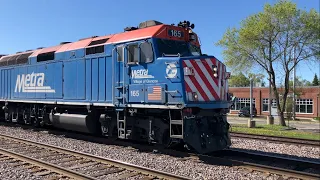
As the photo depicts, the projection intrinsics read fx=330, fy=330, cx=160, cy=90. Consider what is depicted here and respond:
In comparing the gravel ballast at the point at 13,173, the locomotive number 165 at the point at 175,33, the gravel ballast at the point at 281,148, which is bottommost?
the gravel ballast at the point at 281,148

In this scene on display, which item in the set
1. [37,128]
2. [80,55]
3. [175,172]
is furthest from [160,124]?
[37,128]

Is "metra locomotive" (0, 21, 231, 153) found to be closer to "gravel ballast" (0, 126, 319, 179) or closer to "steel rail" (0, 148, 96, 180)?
"gravel ballast" (0, 126, 319, 179)

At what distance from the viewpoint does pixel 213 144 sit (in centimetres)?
970

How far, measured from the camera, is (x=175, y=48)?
10758mm

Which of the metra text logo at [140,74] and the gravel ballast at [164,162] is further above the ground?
the metra text logo at [140,74]

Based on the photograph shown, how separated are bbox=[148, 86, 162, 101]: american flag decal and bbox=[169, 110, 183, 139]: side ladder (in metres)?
0.60

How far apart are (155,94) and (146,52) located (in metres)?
1.42

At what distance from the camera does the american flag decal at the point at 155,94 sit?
9.87 m

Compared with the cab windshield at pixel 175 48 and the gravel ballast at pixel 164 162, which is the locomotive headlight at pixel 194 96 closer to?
the cab windshield at pixel 175 48

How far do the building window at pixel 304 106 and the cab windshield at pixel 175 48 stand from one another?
4713 cm

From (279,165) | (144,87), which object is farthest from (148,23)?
(279,165)

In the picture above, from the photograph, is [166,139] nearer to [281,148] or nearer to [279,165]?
[279,165]

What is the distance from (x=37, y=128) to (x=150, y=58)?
958cm

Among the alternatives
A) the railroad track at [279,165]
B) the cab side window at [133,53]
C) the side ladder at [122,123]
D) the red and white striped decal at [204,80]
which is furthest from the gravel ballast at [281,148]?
the cab side window at [133,53]
